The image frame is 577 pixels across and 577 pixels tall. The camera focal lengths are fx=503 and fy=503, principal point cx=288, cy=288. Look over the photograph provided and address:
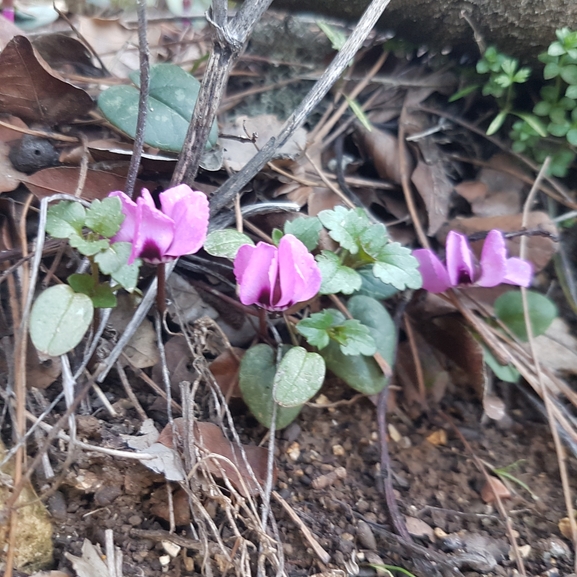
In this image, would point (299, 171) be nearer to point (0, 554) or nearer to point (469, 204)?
point (469, 204)

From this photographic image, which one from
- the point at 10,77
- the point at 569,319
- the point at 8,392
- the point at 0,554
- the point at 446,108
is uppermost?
the point at 446,108

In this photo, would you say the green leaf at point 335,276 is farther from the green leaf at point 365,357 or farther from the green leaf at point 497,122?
Answer: the green leaf at point 497,122

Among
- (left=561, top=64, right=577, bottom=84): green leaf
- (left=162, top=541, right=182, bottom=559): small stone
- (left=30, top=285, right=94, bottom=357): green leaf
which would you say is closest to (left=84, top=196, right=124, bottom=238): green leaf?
(left=30, top=285, right=94, bottom=357): green leaf

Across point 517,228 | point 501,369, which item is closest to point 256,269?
point 501,369

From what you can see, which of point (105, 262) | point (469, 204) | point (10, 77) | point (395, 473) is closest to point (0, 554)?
point (105, 262)

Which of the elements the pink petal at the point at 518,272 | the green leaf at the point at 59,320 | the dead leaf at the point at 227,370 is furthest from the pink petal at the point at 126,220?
the pink petal at the point at 518,272

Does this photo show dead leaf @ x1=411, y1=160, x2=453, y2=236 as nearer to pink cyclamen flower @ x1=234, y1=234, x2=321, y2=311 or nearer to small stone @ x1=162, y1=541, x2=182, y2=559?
pink cyclamen flower @ x1=234, y1=234, x2=321, y2=311

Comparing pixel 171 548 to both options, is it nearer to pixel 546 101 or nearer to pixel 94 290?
pixel 94 290
